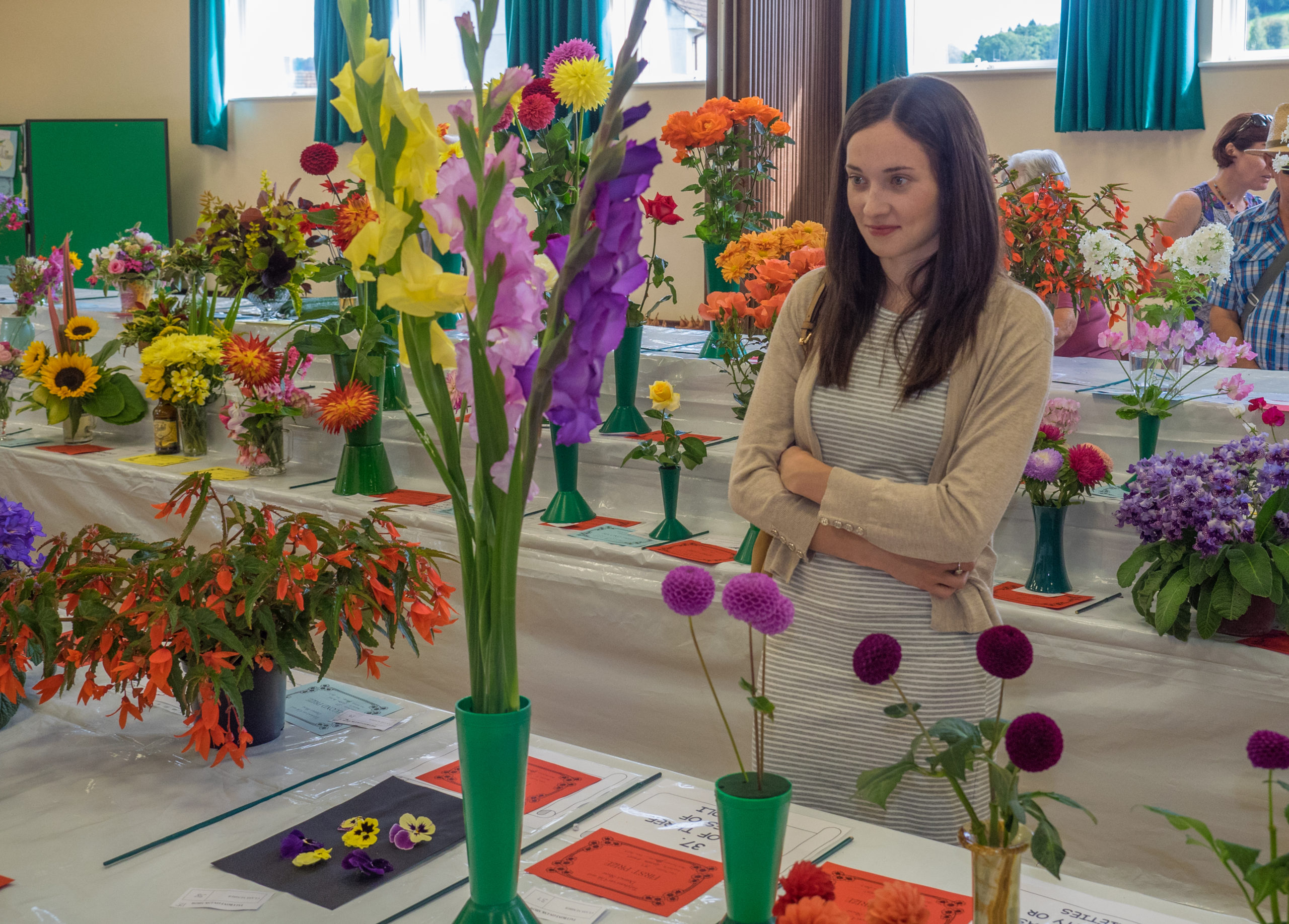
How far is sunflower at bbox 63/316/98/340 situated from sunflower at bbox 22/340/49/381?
8 centimetres

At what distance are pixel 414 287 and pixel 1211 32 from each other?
520 centimetres

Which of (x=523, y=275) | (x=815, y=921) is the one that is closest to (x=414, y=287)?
(x=523, y=275)

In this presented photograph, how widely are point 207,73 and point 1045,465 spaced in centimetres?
730

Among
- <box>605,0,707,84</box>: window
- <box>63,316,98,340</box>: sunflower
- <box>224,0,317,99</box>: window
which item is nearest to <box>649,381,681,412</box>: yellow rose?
<box>63,316,98,340</box>: sunflower

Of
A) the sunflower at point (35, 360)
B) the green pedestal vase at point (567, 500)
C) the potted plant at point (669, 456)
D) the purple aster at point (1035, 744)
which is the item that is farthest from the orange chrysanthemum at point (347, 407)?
the purple aster at point (1035, 744)

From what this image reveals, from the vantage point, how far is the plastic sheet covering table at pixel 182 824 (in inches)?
36.8

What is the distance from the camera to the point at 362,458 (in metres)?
2.55

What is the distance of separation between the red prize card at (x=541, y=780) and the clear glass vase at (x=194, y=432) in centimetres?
202

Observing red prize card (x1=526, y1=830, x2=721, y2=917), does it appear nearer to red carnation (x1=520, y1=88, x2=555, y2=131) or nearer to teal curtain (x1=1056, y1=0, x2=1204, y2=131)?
red carnation (x1=520, y1=88, x2=555, y2=131)

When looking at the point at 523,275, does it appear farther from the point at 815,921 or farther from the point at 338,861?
the point at 338,861

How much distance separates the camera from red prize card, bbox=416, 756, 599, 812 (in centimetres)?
113

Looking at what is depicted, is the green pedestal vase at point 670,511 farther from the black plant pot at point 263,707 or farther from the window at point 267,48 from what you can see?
the window at point 267,48

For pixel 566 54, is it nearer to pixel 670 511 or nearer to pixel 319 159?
pixel 319 159

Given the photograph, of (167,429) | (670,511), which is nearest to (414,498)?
(670,511)
